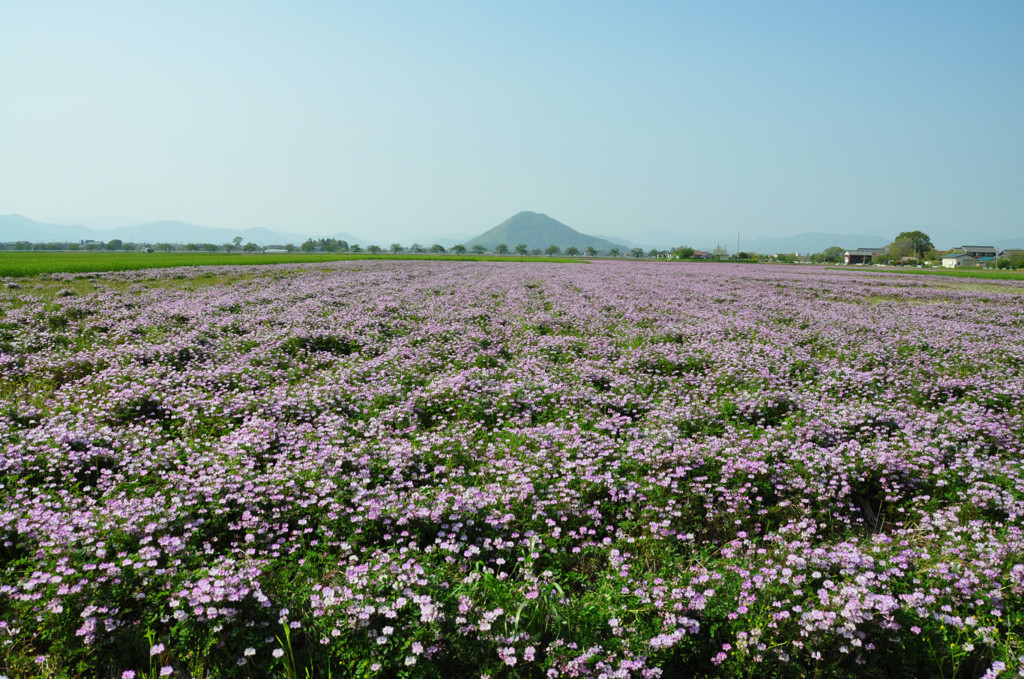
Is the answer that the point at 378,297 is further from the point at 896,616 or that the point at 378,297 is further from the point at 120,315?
the point at 896,616

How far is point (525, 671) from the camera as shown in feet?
10.8

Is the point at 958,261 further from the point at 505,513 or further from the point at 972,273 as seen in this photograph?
the point at 505,513

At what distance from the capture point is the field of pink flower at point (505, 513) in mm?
3373

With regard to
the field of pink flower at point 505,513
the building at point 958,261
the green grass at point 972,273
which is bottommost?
the field of pink flower at point 505,513

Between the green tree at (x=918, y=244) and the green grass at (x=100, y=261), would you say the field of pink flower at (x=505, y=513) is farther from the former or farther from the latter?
the green tree at (x=918, y=244)

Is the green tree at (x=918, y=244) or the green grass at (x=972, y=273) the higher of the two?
the green tree at (x=918, y=244)

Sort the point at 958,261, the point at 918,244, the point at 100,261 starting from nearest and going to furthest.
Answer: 1. the point at 100,261
2. the point at 958,261
3. the point at 918,244

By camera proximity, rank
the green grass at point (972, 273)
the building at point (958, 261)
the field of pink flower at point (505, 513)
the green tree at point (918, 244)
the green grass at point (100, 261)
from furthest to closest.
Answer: the green tree at point (918, 244), the building at point (958, 261), the green grass at point (972, 273), the green grass at point (100, 261), the field of pink flower at point (505, 513)

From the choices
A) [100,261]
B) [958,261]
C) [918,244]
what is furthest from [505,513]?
[918,244]

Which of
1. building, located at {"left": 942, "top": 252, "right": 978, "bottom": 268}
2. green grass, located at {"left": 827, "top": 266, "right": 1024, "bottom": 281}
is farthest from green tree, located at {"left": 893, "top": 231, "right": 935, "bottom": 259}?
green grass, located at {"left": 827, "top": 266, "right": 1024, "bottom": 281}

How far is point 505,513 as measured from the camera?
516cm

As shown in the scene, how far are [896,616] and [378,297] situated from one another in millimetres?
21960

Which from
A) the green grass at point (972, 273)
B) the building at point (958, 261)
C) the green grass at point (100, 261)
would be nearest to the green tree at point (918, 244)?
the building at point (958, 261)

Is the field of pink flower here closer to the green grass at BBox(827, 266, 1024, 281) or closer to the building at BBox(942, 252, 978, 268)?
the green grass at BBox(827, 266, 1024, 281)
